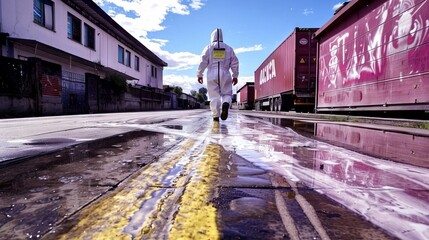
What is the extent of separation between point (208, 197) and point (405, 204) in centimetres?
96

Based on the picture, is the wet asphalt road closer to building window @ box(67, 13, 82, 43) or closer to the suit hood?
the suit hood

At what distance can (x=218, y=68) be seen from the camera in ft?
A: 22.1

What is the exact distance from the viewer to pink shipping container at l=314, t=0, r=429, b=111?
606 centimetres

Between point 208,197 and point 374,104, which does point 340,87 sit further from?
point 208,197

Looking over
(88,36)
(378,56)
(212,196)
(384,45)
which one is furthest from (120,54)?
(212,196)

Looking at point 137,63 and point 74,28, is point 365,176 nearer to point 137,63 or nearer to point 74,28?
point 74,28

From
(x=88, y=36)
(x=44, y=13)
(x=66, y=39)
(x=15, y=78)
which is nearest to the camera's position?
(x=15, y=78)

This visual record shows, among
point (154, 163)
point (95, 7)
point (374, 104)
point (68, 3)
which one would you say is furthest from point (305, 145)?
point (95, 7)

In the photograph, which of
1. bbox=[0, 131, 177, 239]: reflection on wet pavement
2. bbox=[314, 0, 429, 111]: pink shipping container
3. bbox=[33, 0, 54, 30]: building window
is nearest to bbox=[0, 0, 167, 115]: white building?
bbox=[33, 0, 54, 30]: building window

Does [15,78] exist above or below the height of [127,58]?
below

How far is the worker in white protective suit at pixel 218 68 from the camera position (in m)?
6.73

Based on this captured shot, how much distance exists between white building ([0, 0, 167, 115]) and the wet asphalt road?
12997mm

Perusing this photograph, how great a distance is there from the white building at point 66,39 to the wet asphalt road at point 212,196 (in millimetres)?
12997

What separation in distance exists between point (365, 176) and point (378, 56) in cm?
654
